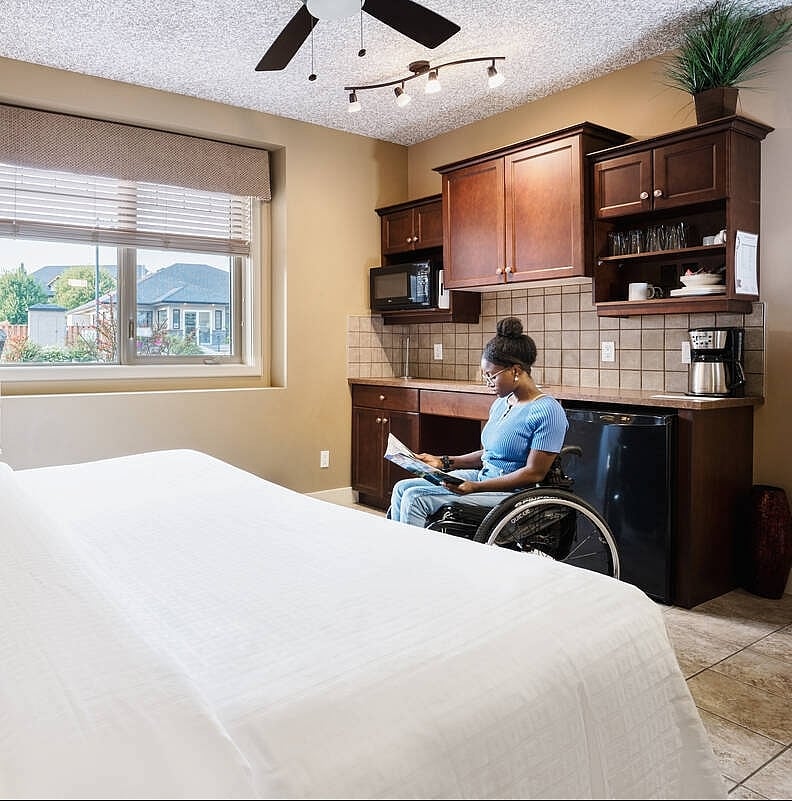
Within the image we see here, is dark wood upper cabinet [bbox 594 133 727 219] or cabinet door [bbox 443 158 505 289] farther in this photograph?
cabinet door [bbox 443 158 505 289]

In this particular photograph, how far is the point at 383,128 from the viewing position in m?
4.90

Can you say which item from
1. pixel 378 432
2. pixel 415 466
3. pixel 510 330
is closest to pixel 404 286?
pixel 378 432

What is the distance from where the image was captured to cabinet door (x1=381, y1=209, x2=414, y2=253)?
16.2 feet

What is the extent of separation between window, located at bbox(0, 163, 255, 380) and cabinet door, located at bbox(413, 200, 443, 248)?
1.13m

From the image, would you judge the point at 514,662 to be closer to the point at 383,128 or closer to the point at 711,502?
the point at 711,502

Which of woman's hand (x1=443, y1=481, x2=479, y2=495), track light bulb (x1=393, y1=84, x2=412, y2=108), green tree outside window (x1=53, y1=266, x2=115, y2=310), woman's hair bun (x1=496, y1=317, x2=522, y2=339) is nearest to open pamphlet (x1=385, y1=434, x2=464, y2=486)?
woman's hand (x1=443, y1=481, x2=479, y2=495)

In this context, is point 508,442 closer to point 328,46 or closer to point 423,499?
point 423,499

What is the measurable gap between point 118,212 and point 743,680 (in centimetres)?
398

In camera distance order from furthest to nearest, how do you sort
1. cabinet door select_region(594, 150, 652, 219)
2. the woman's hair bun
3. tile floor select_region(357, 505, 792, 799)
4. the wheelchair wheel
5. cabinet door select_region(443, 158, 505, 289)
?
cabinet door select_region(443, 158, 505, 289)
cabinet door select_region(594, 150, 652, 219)
the woman's hair bun
the wheelchair wheel
tile floor select_region(357, 505, 792, 799)

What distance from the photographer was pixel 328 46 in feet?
11.7

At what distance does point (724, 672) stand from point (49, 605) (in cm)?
227

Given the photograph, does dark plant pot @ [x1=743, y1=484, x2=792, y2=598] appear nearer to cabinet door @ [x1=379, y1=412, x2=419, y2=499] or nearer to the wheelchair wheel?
the wheelchair wheel

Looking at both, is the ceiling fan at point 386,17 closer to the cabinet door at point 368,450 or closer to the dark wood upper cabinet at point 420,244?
the dark wood upper cabinet at point 420,244

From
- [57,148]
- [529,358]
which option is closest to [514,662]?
[529,358]
